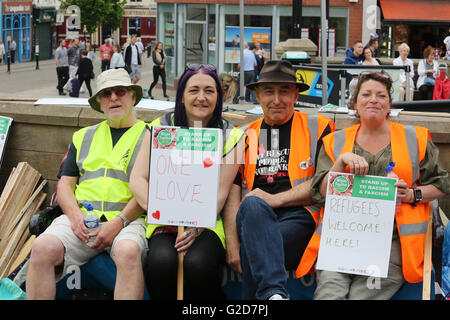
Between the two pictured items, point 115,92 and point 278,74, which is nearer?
point 278,74

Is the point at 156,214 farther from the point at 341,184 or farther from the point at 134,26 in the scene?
the point at 134,26

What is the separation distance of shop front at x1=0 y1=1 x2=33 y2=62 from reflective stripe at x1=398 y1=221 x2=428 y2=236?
1480 inches

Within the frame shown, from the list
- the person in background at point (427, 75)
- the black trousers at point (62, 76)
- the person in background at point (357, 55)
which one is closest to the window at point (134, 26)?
the black trousers at point (62, 76)

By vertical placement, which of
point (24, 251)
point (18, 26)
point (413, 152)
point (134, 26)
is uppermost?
point (134, 26)

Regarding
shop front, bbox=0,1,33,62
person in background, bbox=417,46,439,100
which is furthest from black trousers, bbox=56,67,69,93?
shop front, bbox=0,1,33,62

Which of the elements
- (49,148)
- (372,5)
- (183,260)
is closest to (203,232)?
(183,260)

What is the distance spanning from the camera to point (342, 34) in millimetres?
23000

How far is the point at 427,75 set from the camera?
15219 millimetres

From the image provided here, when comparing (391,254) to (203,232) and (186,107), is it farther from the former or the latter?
(186,107)

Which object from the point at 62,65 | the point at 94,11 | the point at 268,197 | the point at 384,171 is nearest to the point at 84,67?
the point at 62,65

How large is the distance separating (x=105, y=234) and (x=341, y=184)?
1.47m

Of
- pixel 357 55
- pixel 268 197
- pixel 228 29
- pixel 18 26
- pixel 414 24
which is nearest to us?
pixel 268 197

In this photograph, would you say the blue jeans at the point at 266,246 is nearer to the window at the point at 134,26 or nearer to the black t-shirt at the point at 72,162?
the black t-shirt at the point at 72,162

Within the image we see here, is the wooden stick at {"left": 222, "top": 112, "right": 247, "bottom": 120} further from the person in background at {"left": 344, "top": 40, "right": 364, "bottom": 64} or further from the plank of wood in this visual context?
the person in background at {"left": 344, "top": 40, "right": 364, "bottom": 64}
